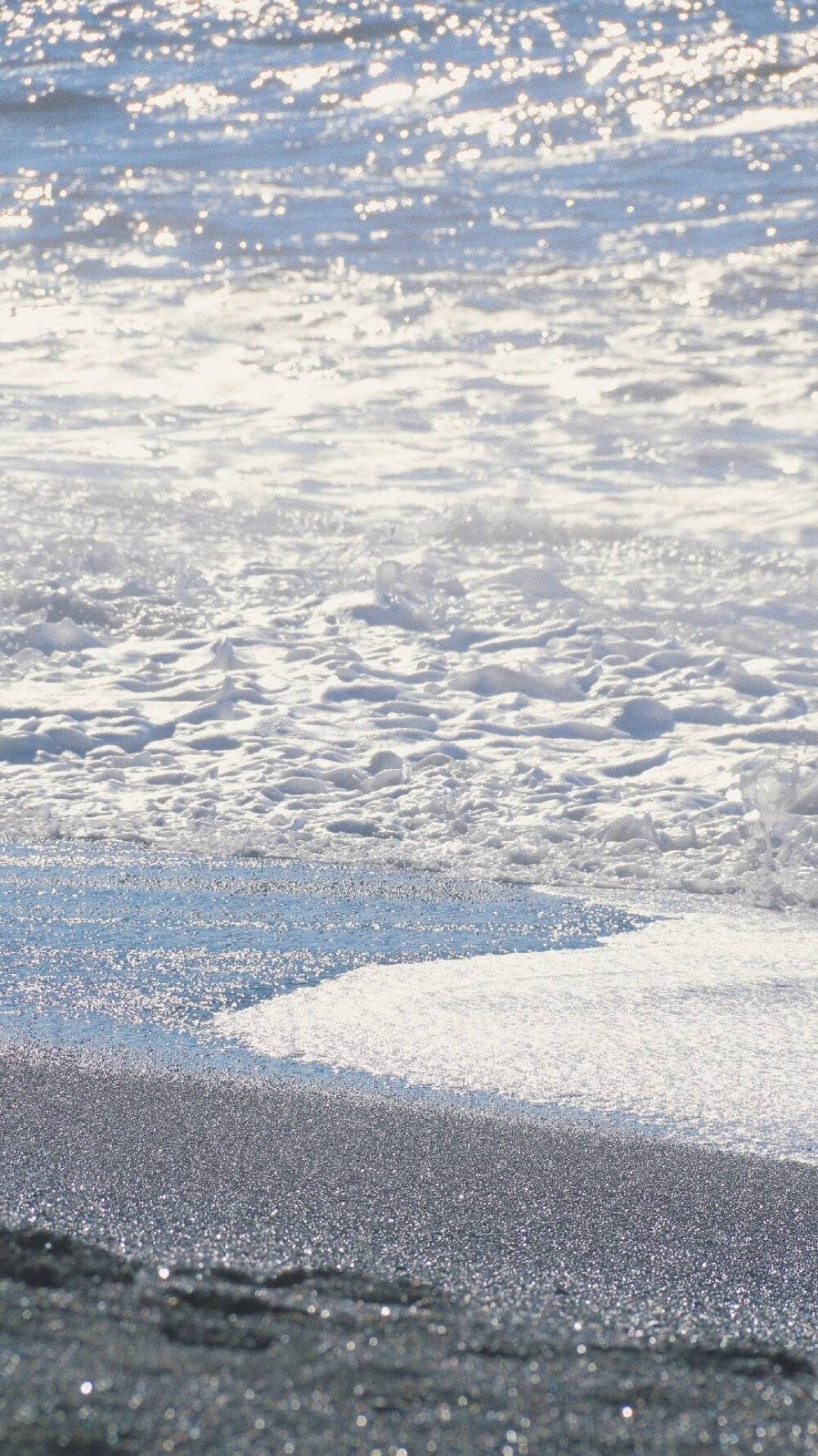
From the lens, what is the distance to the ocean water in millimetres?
4551

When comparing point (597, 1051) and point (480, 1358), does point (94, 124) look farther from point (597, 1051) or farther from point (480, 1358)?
point (480, 1358)

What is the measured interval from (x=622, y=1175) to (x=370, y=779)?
2578mm

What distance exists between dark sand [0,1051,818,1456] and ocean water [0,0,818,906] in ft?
5.56

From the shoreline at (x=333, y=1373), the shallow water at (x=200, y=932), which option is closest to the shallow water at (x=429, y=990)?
the shallow water at (x=200, y=932)

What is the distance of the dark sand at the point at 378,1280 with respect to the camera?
128 centimetres

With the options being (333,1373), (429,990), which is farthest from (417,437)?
(333,1373)

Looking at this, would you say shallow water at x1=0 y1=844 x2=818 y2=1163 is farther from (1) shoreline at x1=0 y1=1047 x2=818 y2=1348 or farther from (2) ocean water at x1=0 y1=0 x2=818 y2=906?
(2) ocean water at x1=0 y1=0 x2=818 y2=906

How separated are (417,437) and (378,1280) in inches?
281

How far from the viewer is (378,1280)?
1.64 m

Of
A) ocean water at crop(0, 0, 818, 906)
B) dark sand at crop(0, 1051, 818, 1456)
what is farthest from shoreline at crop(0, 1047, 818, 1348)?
ocean water at crop(0, 0, 818, 906)

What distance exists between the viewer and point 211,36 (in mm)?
16578

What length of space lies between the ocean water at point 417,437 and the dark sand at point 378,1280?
169 cm

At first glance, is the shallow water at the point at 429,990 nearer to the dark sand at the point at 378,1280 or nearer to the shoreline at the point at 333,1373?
the dark sand at the point at 378,1280

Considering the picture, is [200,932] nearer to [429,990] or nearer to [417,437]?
[429,990]
